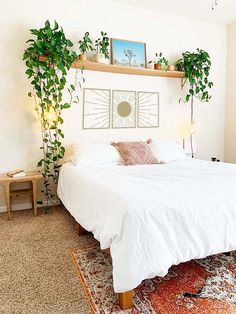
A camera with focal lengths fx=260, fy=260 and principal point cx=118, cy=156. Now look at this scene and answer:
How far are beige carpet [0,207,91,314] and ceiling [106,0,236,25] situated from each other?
3.18m

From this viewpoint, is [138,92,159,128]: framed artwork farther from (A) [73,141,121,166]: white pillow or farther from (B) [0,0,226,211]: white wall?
(A) [73,141,121,166]: white pillow

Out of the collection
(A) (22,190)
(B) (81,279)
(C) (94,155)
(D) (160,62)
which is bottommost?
(B) (81,279)

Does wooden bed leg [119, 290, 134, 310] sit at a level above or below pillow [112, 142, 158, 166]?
below

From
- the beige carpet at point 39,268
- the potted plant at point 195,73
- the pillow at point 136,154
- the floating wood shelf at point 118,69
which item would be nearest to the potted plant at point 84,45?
the floating wood shelf at point 118,69

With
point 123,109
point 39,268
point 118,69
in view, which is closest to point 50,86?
point 118,69

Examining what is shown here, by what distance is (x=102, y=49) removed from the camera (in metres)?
3.48

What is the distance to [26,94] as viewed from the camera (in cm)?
329

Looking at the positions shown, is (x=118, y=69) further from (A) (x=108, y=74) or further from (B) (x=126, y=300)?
(B) (x=126, y=300)

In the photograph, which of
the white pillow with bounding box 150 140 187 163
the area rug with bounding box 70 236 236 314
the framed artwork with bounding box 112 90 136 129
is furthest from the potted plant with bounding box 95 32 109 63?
the area rug with bounding box 70 236 236 314

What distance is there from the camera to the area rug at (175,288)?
1556 millimetres

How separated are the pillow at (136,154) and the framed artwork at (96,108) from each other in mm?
516

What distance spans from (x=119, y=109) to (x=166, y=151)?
951mm

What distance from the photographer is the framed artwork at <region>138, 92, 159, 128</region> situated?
399cm

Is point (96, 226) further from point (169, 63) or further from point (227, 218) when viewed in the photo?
point (169, 63)
